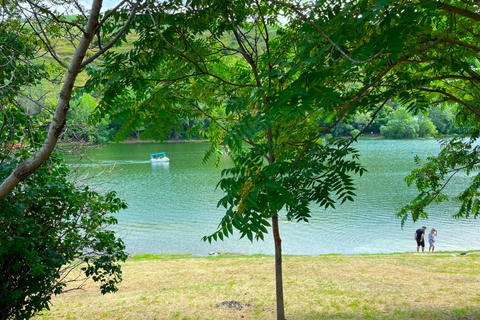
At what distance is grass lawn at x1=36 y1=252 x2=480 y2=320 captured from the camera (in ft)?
22.7

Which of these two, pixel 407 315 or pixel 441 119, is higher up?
pixel 441 119

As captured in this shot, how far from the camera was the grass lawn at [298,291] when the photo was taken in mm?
6926

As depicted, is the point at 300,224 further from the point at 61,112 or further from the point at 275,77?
the point at 61,112

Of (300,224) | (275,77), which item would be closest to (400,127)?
(300,224)

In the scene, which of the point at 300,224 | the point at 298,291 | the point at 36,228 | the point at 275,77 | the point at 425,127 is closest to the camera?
the point at 275,77

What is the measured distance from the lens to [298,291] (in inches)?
330

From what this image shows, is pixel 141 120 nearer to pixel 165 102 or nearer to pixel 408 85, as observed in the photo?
pixel 165 102

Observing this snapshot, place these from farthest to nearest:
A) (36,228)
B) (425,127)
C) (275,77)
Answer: (425,127) → (36,228) → (275,77)

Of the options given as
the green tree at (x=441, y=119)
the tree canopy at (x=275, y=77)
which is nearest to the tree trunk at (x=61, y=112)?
the tree canopy at (x=275, y=77)

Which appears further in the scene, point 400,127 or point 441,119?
point 441,119

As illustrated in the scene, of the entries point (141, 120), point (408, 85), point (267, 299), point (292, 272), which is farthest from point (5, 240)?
point (292, 272)

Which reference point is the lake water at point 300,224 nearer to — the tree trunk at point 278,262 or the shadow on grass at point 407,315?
the shadow on grass at point 407,315

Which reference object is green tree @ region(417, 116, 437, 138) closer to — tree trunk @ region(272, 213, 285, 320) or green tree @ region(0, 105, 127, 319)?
tree trunk @ region(272, 213, 285, 320)

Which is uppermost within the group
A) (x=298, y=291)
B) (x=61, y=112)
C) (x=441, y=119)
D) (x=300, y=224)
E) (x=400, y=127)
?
(x=441, y=119)
